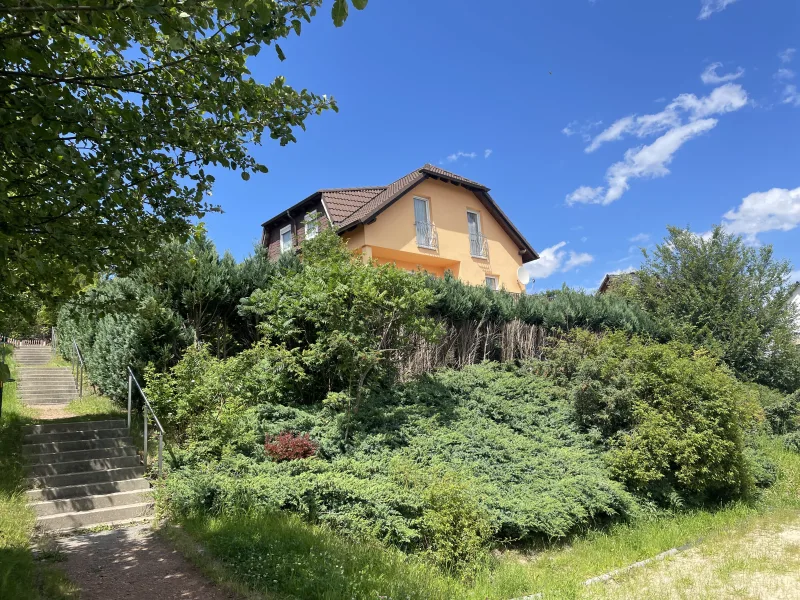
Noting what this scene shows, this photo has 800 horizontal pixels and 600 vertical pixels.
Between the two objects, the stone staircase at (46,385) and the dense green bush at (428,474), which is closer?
the dense green bush at (428,474)

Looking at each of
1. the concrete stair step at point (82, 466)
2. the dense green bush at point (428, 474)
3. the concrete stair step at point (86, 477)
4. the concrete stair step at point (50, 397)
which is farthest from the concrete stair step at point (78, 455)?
the concrete stair step at point (50, 397)

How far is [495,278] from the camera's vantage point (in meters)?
23.2

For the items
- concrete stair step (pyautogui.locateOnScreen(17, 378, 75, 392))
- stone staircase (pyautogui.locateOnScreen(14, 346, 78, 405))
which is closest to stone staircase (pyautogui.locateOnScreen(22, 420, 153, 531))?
stone staircase (pyautogui.locateOnScreen(14, 346, 78, 405))

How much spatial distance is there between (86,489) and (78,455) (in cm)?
112

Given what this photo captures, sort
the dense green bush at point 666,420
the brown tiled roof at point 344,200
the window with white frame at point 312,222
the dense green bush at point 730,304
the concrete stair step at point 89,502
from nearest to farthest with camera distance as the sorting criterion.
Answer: the concrete stair step at point 89,502
the dense green bush at point 666,420
the window with white frame at point 312,222
the dense green bush at point 730,304
the brown tiled roof at point 344,200

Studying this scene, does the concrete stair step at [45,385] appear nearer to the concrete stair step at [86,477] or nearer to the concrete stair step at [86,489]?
the concrete stair step at [86,477]

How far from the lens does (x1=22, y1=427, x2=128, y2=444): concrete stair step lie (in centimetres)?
840

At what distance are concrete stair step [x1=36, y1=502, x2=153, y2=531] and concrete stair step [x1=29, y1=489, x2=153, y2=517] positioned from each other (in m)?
0.09

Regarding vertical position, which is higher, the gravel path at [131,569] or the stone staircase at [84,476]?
the stone staircase at [84,476]

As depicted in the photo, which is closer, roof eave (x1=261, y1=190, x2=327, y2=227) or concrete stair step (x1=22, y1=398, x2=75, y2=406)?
concrete stair step (x1=22, y1=398, x2=75, y2=406)

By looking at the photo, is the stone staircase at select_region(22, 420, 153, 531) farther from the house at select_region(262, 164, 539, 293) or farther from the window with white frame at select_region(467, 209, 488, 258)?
the window with white frame at select_region(467, 209, 488, 258)

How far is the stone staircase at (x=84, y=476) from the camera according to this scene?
6.79 metres

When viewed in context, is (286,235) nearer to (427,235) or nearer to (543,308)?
(427,235)

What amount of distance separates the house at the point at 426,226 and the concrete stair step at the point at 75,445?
10.7m
